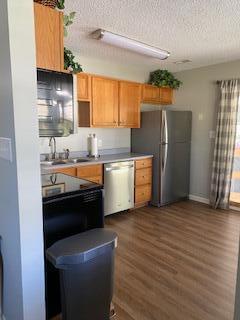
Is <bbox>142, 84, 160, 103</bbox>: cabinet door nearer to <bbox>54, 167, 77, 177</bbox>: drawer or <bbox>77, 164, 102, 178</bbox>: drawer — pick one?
<bbox>77, 164, 102, 178</bbox>: drawer

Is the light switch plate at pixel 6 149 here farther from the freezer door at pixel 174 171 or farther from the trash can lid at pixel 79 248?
the freezer door at pixel 174 171

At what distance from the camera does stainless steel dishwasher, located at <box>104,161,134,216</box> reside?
11.6 feet

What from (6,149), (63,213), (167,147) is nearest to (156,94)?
(167,147)

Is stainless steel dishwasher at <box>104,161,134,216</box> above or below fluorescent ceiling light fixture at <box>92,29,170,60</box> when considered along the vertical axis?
below

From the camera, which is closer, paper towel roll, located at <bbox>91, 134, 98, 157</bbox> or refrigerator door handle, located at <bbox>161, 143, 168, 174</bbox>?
paper towel roll, located at <bbox>91, 134, 98, 157</bbox>

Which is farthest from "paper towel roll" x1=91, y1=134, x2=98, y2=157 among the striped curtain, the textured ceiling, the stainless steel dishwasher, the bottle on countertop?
the striped curtain

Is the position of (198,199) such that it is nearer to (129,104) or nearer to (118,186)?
(118,186)

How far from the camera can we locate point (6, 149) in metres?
1.31

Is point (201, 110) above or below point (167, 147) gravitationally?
above

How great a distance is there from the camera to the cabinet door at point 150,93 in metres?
4.33

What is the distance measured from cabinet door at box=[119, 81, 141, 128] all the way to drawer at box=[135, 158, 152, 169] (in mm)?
641

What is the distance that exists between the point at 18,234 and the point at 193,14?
2370 millimetres

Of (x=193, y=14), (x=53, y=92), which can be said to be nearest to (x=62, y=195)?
(x=53, y=92)

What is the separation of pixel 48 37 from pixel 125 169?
2.51 meters
